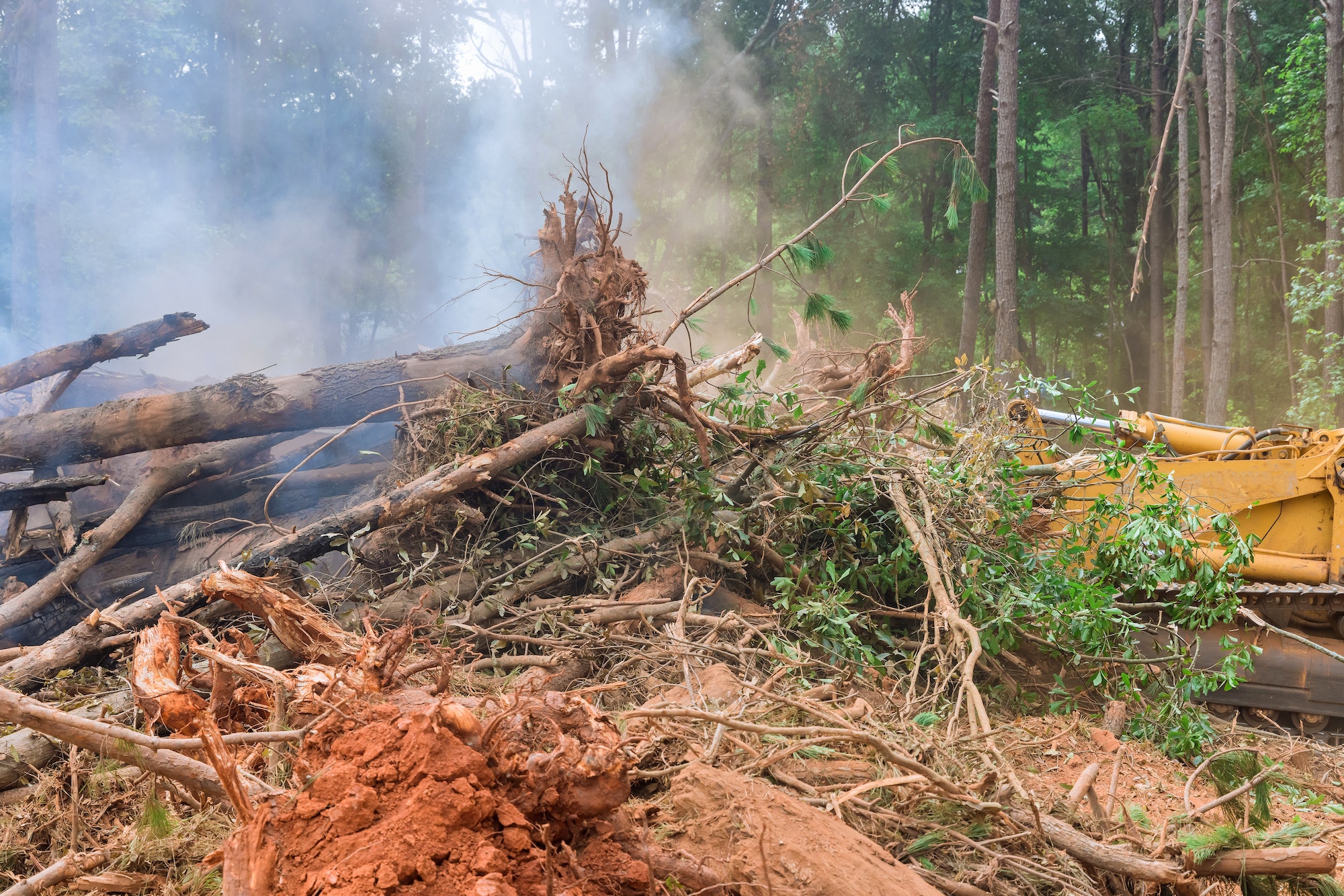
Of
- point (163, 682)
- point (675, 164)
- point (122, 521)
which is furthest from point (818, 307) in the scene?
point (675, 164)

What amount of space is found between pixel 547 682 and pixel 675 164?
65.0 ft

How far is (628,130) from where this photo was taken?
20766 mm

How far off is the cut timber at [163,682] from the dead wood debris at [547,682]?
0.04 feet

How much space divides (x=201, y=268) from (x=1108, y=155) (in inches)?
896

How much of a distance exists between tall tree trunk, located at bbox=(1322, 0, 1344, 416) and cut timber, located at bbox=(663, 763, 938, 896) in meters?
14.0

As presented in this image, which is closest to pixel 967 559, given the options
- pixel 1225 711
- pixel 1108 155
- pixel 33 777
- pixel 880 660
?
pixel 880 660

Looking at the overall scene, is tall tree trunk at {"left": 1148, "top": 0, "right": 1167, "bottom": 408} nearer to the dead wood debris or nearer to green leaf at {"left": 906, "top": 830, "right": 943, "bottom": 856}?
the dead wood debris

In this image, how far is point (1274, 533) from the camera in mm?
6633

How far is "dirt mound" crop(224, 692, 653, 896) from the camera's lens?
157 centimetres

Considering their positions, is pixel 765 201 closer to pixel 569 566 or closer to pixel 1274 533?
pixel 1274 533

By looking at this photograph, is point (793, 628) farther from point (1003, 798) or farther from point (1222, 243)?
point (1222, 243)

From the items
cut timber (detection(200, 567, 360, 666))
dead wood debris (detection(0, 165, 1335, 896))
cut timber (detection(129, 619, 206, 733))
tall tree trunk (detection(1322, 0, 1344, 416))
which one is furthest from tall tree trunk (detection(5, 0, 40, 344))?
tall tree trunk (detection(1322, 0, 1344, 416))

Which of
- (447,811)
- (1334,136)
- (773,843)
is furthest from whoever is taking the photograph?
(1334,136)

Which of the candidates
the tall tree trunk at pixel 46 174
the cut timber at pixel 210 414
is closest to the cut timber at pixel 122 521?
the cut timber at pixel 210 414
